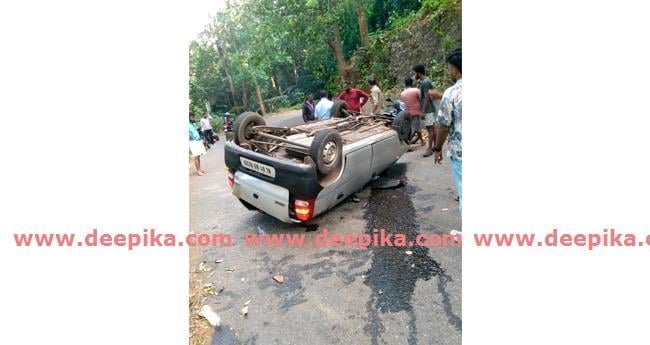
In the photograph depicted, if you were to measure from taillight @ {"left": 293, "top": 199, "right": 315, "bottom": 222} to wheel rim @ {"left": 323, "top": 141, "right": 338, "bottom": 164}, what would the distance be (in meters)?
0.50

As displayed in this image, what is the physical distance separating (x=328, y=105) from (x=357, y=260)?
4692 millimetres

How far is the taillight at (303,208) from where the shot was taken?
3465 mm

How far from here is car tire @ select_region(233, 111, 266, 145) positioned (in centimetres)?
442

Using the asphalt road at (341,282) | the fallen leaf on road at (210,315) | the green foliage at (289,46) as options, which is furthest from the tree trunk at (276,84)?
the fallen leaf on road at (210,315)

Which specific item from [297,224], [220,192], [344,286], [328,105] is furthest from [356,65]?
[344,286]

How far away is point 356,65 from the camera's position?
18.9 metres

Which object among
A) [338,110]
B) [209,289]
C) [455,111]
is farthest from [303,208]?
[338,110]

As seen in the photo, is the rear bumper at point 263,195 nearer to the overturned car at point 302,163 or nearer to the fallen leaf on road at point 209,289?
the overturned car at point 302,163

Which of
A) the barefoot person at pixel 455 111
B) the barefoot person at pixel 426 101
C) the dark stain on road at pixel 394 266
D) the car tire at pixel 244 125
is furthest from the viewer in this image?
the barefoot person at pixel 426 101

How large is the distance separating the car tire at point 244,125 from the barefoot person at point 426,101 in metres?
3.10

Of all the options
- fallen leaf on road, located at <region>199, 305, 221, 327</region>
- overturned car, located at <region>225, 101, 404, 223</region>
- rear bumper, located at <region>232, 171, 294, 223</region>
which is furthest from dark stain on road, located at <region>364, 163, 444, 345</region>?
fallen leaf on road, located at <region>199, 305, 221, 327</region>

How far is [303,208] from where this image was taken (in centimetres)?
349

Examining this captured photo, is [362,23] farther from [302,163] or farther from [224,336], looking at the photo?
[224,336]

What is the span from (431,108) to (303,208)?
154 inches
